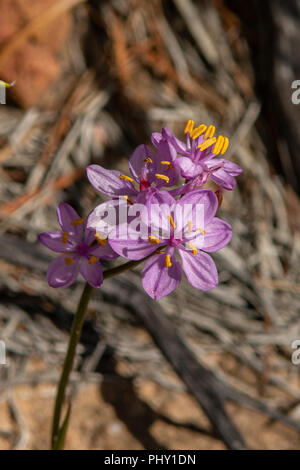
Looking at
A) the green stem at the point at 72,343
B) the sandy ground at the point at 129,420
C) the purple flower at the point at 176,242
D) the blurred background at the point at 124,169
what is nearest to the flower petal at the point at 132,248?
the purple flower at the point at 176,242

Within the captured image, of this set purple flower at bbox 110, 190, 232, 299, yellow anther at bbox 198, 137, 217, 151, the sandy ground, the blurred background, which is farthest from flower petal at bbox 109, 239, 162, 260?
the sandy ground

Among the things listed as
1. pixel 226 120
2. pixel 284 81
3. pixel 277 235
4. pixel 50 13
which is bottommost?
pixel 277 235

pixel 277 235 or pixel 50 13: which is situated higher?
pixel 50 13

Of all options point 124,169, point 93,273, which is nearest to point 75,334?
point 93,273

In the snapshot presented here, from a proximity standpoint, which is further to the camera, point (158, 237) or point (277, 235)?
point (277, 235)

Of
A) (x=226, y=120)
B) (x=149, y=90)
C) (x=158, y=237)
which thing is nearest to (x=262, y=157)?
(x=226, y=120)
